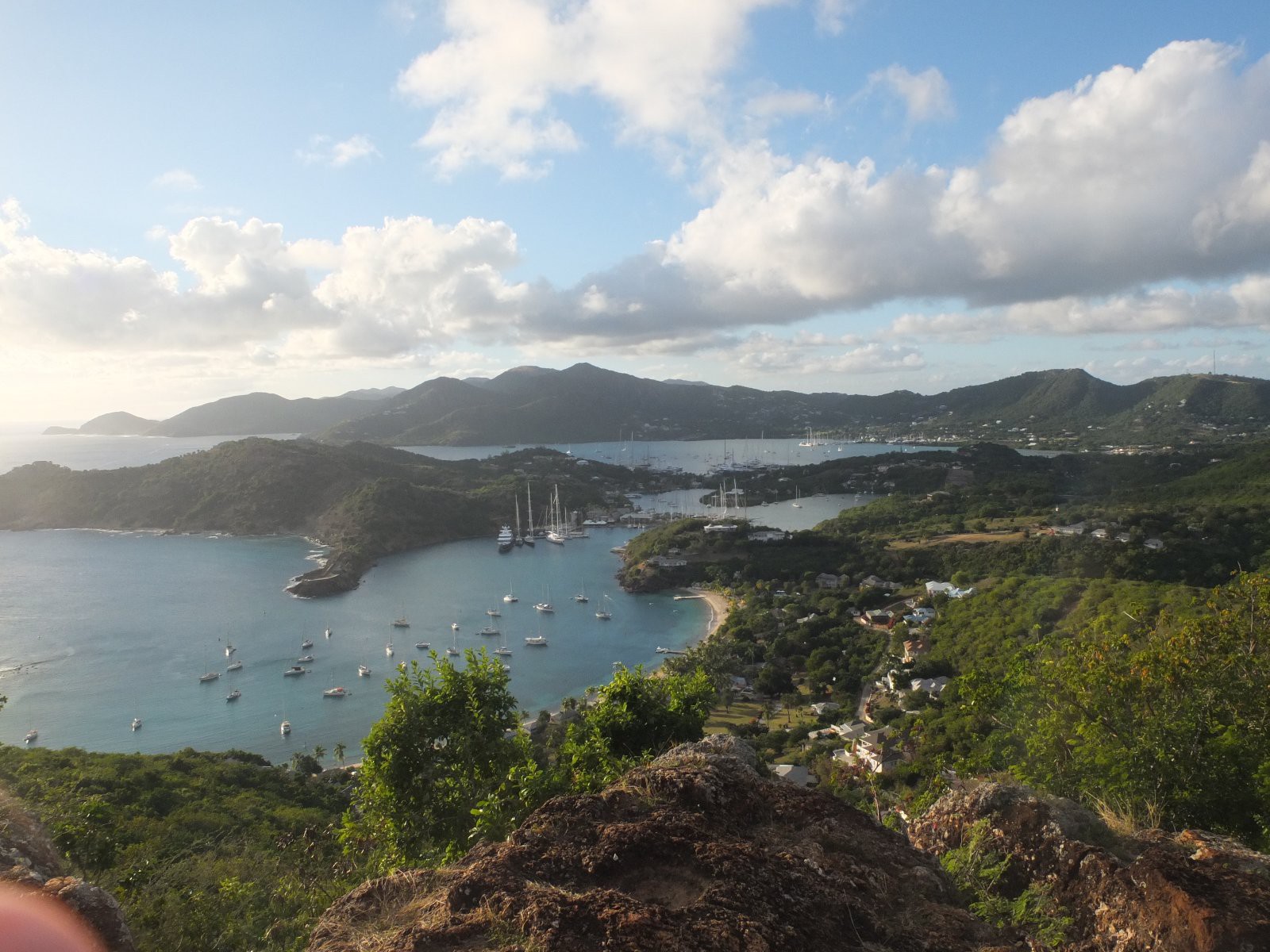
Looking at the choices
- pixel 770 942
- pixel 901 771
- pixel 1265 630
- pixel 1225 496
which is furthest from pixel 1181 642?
pixel 1225 496

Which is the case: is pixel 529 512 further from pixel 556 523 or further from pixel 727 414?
pixel 727 414

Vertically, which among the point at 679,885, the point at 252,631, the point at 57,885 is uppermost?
the point at 679,885

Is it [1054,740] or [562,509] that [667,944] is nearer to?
[1054,740]

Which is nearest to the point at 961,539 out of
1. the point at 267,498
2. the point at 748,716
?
the point at 748,716

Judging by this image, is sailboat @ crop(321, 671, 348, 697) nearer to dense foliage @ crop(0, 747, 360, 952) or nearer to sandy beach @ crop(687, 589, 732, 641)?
dense foliage @ crop(0, 747, 360, 952)

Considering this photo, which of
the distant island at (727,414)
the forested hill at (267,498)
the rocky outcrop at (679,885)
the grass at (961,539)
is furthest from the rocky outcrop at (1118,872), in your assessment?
the distant island at (727,414)
